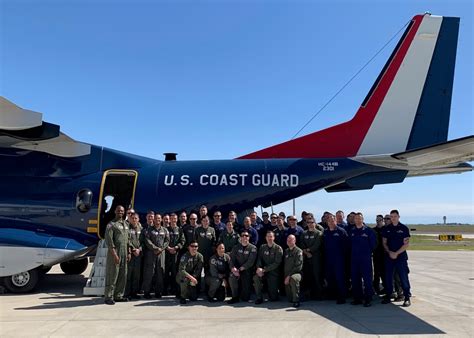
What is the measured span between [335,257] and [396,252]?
1.23 m

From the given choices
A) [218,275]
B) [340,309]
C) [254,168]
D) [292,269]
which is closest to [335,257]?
[292,269]

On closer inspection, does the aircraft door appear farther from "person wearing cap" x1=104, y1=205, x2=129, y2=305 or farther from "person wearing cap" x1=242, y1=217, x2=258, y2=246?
"person wearing cap" x1=242, y1=217, x2=258, y2=246

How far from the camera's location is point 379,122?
413 inches

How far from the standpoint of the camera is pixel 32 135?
9180 mm

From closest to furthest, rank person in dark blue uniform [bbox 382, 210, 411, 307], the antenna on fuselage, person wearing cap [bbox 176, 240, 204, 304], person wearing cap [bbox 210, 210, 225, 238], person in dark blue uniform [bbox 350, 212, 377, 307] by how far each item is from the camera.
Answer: person in dark blue uniform [bbox 350, 212, 377, 307]
person in dark blue uniform [bbox 382, 210, 411, 307]
person wearing cap [bbox 176, 240, 204, 304]
person wearing cap [bbox 210, 210, 225, 238]
the antenna on fuselage

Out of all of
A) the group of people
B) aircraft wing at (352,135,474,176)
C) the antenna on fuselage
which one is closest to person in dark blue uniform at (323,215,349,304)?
the group of people

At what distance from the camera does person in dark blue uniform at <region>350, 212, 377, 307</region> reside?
773cm

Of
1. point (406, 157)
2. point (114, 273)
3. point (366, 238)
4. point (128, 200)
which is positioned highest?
point (406, 157)

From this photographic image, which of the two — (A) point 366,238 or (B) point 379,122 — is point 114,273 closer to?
(A) point 366,238

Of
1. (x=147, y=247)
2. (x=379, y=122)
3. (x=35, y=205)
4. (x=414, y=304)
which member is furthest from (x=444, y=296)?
(x=35, y=205)

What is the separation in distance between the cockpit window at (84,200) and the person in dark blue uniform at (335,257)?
5.90 meters

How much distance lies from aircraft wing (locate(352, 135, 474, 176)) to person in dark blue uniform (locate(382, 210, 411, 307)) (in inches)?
61.1

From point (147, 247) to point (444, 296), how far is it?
Answer: 6.82m

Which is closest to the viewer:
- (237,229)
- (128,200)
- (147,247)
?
(147,247)
